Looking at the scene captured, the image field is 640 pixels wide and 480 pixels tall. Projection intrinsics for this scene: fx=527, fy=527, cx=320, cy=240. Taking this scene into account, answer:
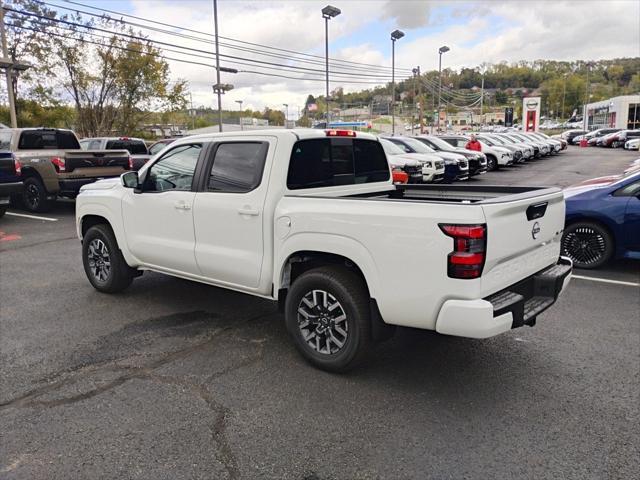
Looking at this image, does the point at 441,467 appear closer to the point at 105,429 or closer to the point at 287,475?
the point at 287,475

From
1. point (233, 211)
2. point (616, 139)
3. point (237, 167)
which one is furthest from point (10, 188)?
point (616, 139)

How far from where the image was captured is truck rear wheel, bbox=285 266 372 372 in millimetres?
3824

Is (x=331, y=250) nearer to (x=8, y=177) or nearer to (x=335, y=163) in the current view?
(x=335, y=163)

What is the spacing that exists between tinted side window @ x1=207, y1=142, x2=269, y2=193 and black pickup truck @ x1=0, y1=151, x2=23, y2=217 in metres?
8.45

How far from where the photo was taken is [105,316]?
547 centimetres

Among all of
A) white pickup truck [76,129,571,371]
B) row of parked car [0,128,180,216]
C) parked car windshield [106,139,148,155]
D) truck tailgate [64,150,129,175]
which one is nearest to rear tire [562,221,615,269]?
white pickup truck [76,129,571,371]

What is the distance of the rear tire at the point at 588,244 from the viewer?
705 cm

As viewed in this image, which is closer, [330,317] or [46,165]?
[330,317]

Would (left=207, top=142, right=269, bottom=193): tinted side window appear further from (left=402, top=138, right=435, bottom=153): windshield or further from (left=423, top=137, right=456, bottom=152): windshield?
(left=423, top=137, right=456, bottom=152): windshield

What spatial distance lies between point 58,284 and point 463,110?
495 feet

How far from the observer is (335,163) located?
4832 millimetres

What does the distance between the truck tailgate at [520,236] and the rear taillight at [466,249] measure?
6 centimetres

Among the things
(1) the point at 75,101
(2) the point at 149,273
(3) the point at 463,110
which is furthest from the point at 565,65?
(2) the point at 149,273

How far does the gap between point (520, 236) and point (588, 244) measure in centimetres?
418
